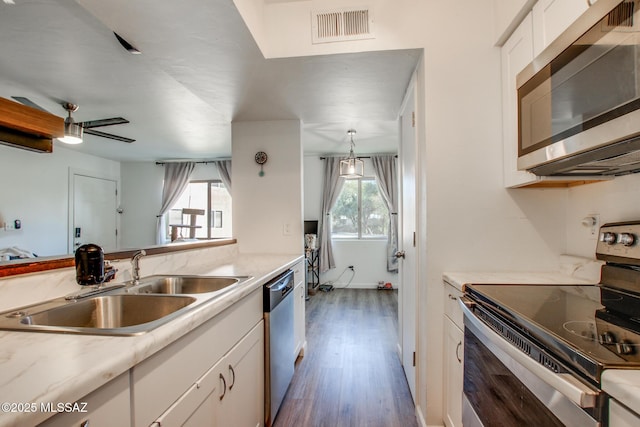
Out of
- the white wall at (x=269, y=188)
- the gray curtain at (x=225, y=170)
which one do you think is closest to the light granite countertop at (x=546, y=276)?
the white wall at (x=269, y=188)

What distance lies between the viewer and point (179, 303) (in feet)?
3.68

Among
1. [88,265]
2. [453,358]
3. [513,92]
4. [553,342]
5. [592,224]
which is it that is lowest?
[453,358]

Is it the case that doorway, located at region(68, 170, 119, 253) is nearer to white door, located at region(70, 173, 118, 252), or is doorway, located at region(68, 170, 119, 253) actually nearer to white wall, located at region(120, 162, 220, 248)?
white door, located at region(70, 173, 118, 252)

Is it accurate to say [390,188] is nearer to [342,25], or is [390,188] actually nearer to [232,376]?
[342,25]

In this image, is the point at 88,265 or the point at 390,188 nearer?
the point at 88,265

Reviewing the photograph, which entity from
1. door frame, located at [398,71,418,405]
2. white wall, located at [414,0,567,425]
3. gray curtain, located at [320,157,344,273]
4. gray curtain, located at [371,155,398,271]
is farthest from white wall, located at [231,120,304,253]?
gray curtain, located at [371,155,398,271]

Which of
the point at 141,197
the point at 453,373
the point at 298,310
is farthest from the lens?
the point at 141,197

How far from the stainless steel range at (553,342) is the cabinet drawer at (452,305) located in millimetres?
144

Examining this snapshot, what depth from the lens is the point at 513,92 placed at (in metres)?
1.42

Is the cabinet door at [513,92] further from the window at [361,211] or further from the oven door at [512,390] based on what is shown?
the window at [361,211]

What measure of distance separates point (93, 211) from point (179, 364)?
545cm

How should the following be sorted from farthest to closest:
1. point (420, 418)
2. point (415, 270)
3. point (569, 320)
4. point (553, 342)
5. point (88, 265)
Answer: point (415, 270)
point (420, 418)
point (88, 265)
point (569, 320)
point (553, 342)

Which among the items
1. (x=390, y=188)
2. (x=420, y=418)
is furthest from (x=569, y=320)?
(x=390, y=188)

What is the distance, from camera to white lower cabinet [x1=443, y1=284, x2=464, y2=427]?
1329 millimetres
